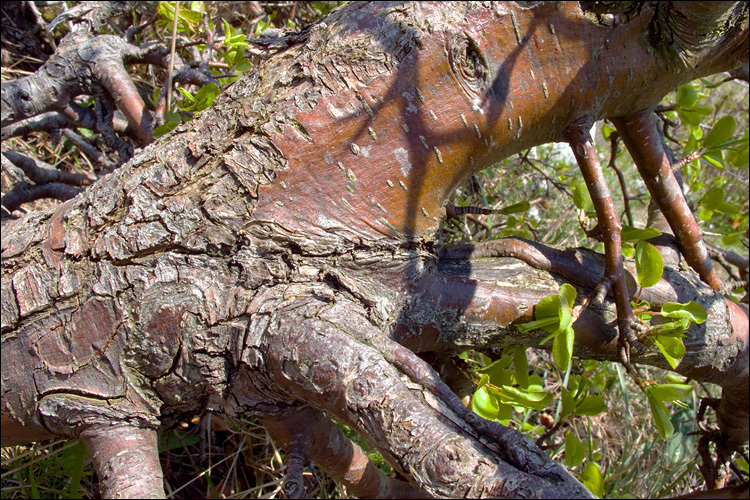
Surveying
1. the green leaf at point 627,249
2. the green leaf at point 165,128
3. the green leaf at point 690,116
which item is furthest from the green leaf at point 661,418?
the green leaf at point 165,128

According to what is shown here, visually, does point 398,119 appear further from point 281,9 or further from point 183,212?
point 281,9

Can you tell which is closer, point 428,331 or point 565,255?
point 428,331

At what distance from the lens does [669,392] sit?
3.78 ft

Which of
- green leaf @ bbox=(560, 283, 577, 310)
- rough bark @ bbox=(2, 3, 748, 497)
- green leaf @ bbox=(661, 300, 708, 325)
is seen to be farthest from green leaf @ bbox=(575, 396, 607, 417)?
rough bark @ bbox=(2, 3, 748, 497)

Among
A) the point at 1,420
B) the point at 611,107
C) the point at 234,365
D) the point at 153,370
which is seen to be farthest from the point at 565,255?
the point at 1,420

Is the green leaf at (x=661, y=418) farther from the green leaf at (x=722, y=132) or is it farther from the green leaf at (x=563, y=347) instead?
the green leaf at (x=722, y=132)

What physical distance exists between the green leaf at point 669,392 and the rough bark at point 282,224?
58cm

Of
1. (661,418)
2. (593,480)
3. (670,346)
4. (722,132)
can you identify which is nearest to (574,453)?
(593,480)

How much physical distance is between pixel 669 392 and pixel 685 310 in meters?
0.19

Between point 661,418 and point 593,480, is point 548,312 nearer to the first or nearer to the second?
point 661,418

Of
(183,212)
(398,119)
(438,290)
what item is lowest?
(438,290)

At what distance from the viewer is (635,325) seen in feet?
3.85

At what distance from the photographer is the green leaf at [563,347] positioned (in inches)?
40.2

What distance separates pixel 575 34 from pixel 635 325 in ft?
2.17
